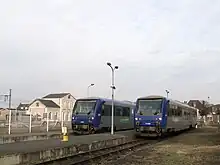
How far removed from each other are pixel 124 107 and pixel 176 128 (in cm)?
712

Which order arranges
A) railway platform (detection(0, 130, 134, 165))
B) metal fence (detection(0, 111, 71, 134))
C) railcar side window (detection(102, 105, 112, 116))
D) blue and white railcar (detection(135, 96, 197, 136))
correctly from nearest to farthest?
railway platform (detection(0, 130, 134, 165))
blue and white railcar (detection(135, 96, 197, 136))
metal fence (detection(0, 111, 71, 134))
railcar side window (detection(102, 105, 112, 116))

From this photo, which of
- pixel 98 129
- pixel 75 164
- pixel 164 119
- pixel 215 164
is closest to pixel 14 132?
pixel 98 129

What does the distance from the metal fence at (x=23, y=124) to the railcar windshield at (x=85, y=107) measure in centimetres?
412

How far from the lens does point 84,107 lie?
30.8 meters

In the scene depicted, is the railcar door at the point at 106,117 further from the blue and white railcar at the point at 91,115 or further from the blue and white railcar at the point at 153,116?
the blue and white railcar at the point at 153,116

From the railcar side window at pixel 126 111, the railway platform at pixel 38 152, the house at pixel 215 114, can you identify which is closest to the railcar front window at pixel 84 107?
the railcar side window at pixel 126 111

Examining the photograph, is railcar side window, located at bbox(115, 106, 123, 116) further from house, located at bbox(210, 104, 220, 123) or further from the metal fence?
house, located at bbox(210, 104, 220, 123)

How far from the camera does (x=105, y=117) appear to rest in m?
31.8

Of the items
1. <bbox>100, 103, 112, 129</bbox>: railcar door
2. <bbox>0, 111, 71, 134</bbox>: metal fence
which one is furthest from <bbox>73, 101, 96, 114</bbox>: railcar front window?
<bbox>0, 111, 71, 134</bbox>: metal fence

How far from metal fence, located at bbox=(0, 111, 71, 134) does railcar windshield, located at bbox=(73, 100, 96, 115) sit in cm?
412

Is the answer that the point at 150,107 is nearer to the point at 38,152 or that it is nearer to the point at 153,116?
the point at 153,116

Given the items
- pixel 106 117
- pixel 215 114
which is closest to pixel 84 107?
pixel 106 117

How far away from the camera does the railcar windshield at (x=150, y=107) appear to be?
2716cm

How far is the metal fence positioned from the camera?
28.8 metres
